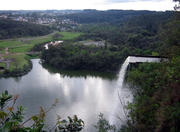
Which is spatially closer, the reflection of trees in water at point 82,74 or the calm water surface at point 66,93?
the calm water surface at point 66,93

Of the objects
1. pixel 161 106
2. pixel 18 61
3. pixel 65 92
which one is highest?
pixel 161 106

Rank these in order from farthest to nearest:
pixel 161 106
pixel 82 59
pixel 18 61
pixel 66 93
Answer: pixel 18 61 → pixel 82 59 → pixel 66 93 → pixel 161 106

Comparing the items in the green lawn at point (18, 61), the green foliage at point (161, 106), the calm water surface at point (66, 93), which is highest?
the green foliage at point (161, 106)

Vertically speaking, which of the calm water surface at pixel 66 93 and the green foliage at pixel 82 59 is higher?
the green foliage at pixel 82 59

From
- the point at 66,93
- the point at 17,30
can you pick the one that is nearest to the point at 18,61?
the point at 66,93

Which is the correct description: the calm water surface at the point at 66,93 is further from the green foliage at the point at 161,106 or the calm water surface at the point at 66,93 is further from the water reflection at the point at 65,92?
the green foliage at the point at 161,106

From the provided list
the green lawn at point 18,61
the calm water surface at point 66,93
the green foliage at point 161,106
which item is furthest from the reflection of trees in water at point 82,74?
the green foliage at point 161,106

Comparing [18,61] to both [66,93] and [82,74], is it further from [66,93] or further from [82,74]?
[66,93]
